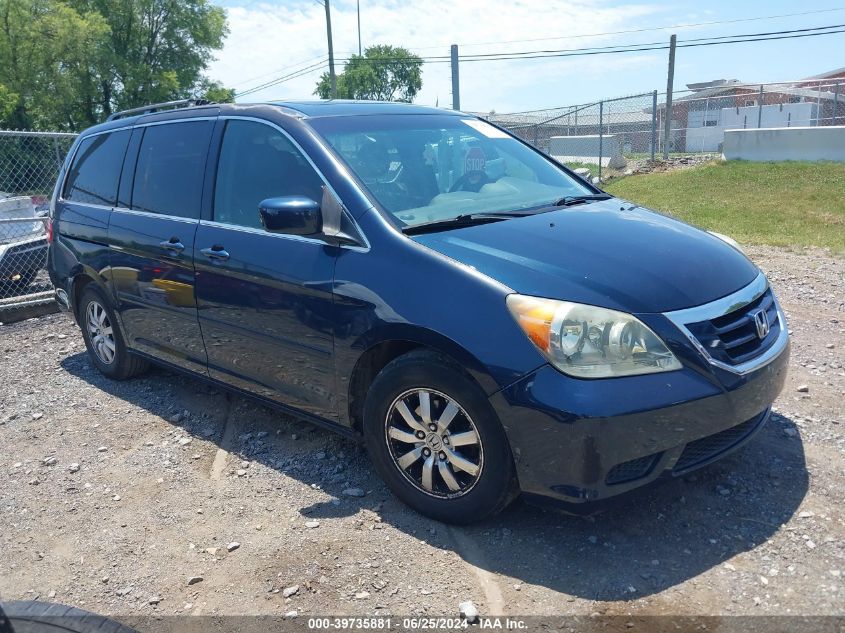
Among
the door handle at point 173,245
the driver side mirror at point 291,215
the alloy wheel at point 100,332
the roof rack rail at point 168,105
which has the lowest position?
the alloy wheel at point 100,332

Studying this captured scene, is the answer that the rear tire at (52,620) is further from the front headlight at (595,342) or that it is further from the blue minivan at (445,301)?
the front headlight at (595,342)

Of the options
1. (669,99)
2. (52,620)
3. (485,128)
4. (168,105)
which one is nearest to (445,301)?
(52,620)

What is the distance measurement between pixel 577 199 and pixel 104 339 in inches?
145

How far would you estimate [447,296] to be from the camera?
310 cm

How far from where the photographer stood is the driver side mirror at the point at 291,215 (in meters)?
A: 3.46

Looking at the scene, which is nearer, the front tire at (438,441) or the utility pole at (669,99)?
the front tire at (438,441)

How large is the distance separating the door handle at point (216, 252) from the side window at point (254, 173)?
16cm

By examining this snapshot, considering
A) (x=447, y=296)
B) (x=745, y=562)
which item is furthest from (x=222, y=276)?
(x=745, y=562)

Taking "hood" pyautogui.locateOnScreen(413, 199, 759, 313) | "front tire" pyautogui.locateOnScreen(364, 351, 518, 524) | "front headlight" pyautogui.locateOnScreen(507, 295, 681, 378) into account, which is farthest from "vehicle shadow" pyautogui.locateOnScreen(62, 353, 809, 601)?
"hood" pyautogui.locateOnScreen(413, 199, 759, 313)

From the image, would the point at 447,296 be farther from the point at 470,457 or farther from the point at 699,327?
the point at 699,327

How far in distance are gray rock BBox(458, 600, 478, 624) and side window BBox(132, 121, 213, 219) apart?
8.87 ft

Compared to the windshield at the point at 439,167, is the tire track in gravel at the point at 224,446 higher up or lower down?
lower down

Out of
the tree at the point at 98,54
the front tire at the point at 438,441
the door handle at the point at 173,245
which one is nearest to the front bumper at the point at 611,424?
the front tire at the point at 438,441

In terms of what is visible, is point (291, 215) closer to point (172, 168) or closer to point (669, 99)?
point (172, 168)
